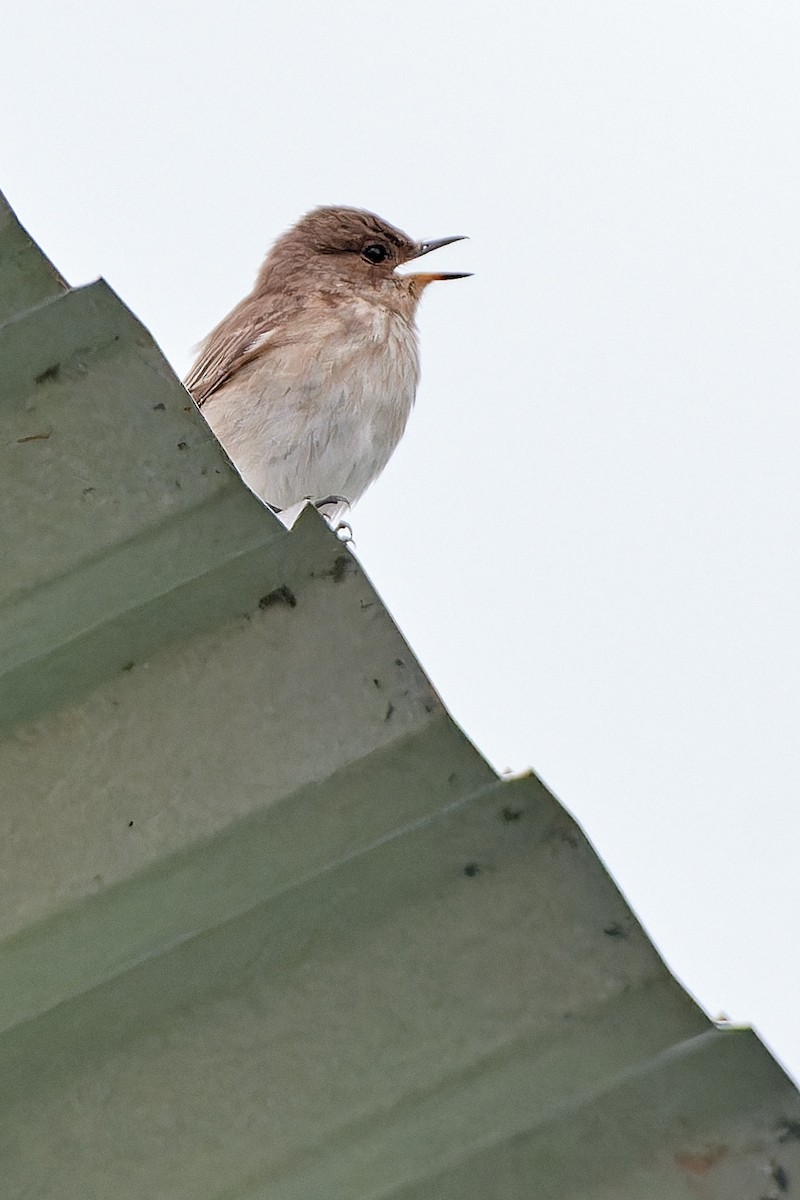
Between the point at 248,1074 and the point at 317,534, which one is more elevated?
the point at 317,534

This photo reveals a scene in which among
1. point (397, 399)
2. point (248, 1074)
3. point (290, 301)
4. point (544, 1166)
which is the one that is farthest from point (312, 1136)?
point (290, 301)

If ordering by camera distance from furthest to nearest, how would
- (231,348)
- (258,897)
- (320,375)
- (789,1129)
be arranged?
(231,348)
(320,375)
(258,897)
(789,1129)

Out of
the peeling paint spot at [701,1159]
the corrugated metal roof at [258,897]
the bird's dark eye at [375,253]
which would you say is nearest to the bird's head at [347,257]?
the bird's dark eye at [375,253]

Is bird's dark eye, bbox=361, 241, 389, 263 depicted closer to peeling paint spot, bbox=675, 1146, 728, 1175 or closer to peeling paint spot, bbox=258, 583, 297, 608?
peeling paint spot, bbox=258, 583, 297, 608

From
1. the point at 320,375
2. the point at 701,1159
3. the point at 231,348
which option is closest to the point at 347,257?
the point at 231,348

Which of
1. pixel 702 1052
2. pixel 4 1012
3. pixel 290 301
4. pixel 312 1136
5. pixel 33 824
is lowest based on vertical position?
pixel 702 1052

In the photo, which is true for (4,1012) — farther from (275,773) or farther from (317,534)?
(317,534)

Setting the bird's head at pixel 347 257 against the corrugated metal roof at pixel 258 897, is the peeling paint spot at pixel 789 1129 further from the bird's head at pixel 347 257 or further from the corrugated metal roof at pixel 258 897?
the bird's head at pixel 347 257

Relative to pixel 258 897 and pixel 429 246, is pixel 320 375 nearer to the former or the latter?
pixel 429 246
